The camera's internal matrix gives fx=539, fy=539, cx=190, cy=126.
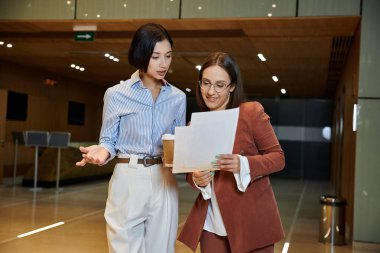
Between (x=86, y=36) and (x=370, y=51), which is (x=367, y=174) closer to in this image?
(x=370, y=51)

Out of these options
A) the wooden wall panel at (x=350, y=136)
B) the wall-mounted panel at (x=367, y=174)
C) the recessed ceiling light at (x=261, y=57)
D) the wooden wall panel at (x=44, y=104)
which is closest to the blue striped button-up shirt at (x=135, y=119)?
the wall-mounted panel at (x=367, y=174)

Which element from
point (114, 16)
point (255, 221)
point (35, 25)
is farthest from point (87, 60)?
point (255, 221)

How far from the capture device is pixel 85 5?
7930mm

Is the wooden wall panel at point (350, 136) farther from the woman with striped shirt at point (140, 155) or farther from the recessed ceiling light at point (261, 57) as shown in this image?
the woman with striped shirt at point (140, 155)

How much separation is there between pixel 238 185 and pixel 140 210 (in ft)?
1.42

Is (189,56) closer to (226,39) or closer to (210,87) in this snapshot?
(226,39)

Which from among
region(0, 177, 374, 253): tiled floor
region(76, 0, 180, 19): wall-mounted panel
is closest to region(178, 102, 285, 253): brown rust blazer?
region(0, 177, 374, 253): tiled floor

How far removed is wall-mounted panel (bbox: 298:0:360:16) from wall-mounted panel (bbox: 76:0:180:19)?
1741 mm

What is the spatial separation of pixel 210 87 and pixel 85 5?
6.25 metres

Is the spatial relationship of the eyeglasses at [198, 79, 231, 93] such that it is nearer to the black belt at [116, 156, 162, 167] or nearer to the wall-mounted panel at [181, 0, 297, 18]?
the black belt at [116, 156, 162, 167]

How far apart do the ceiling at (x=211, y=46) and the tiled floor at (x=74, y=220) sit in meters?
2.92

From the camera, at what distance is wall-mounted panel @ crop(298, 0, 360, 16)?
6828 mm

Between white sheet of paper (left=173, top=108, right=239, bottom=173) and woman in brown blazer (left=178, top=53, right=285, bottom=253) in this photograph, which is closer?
white sheet of paper (left=173, top=108, right=239, bottom=173)

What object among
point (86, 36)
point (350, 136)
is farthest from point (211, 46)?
point (350, 136)
